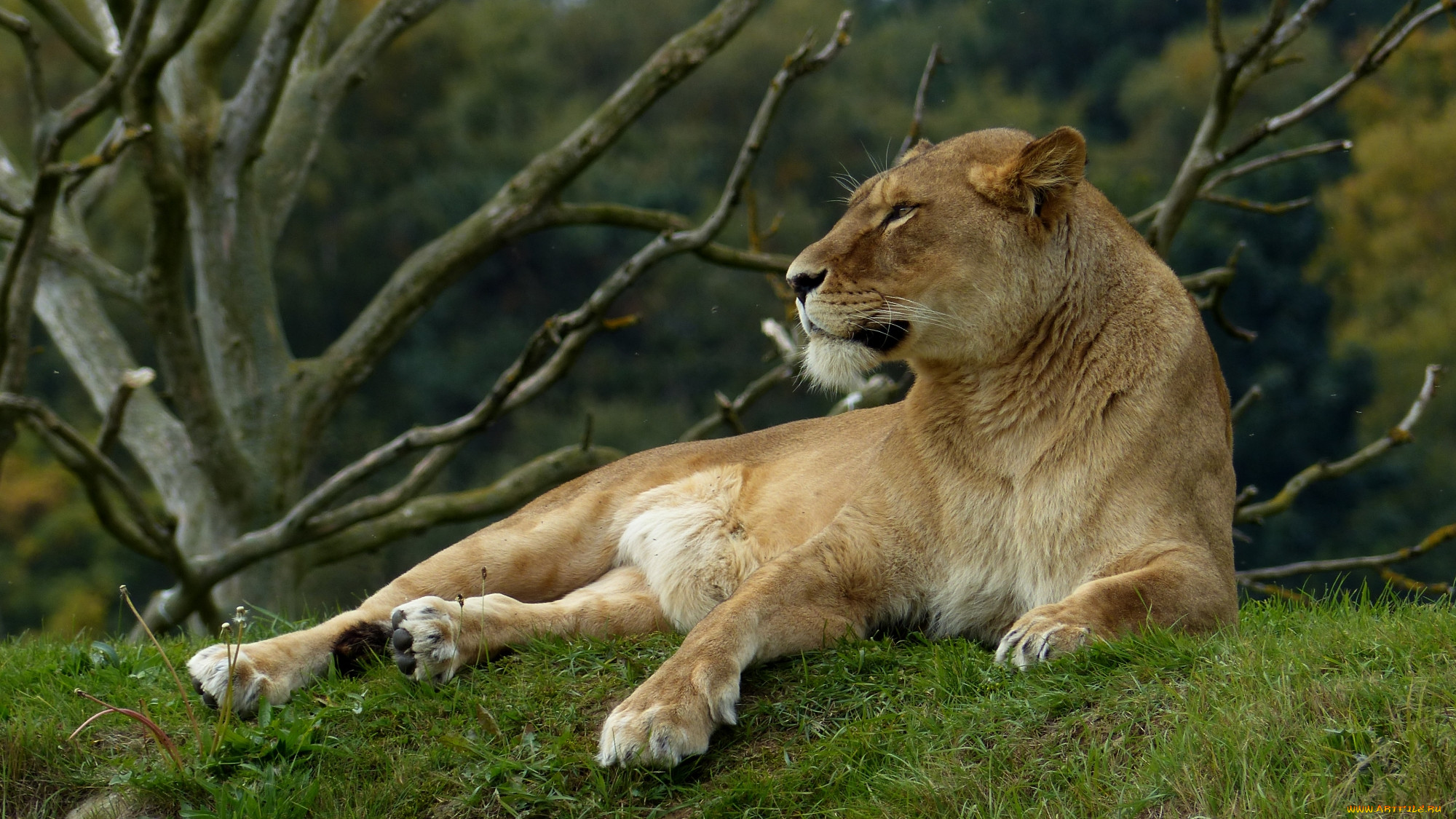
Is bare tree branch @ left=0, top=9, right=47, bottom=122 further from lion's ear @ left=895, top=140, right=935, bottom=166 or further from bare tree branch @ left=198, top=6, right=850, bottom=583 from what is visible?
lion's ear @ left=895, top=140, right=935, bottom=166

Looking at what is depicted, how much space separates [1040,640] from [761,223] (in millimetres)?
31311

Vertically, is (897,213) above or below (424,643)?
above

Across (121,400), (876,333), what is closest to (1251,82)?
(876,333)

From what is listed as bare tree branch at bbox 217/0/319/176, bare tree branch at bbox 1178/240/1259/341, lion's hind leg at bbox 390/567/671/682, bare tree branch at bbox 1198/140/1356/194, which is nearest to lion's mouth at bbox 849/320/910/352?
lion's hind leg at bbox 390/567/671/682

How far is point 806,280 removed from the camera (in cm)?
436

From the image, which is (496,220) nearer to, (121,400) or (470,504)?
(470,504)

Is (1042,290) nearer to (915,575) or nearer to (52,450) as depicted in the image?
(915,575)

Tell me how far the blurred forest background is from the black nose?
1827 cm

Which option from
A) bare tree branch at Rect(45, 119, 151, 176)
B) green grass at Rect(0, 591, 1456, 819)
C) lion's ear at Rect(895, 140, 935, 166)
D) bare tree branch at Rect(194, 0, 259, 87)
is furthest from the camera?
bare tree branch at Rect(194, 0, 259, 87)

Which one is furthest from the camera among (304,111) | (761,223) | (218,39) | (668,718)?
(761,223)

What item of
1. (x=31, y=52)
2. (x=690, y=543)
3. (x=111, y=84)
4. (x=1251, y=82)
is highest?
(x=31, y=52)

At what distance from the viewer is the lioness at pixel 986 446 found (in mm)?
4078

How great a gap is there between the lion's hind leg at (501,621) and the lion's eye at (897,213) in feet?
5.14

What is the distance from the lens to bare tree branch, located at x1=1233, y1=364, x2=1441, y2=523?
23.7ft
